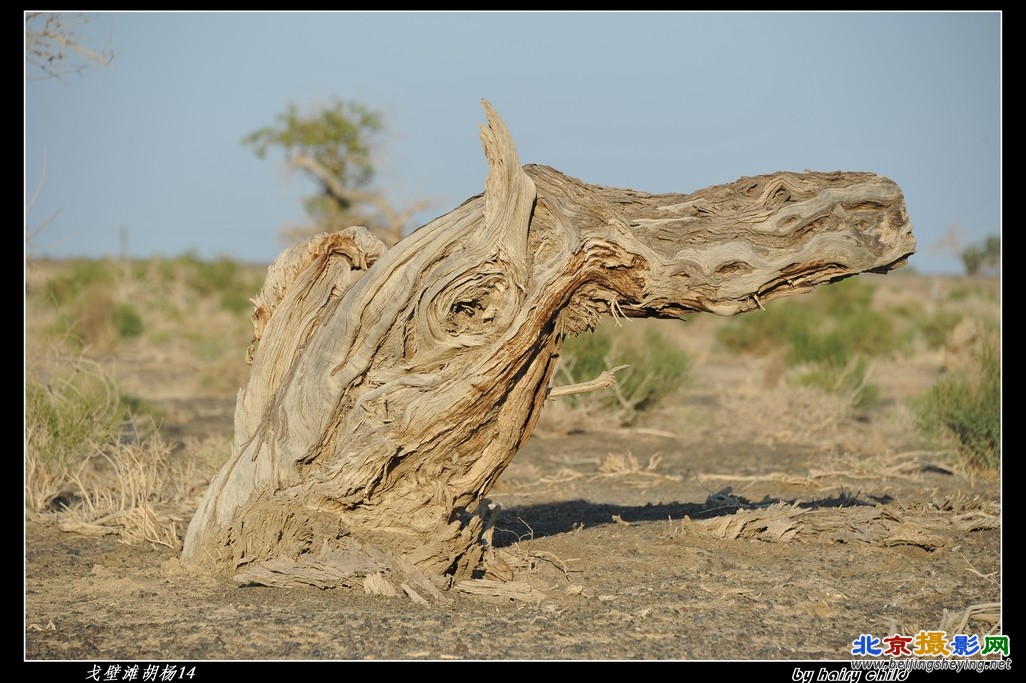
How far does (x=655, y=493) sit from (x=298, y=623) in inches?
176

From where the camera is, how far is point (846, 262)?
5625 millimetres

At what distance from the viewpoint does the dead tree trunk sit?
5.61 metres

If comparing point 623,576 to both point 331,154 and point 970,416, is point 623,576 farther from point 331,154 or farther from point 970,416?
point 331,154

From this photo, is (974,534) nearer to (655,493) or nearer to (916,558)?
(916,558)

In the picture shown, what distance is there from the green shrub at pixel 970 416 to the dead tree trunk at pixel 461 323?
17.2ft

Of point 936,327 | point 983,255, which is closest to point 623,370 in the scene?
point 936,327

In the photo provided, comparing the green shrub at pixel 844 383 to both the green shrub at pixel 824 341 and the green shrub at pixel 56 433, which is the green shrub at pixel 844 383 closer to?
the green shrub at pixel 824 341

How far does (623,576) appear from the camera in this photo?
247 inches

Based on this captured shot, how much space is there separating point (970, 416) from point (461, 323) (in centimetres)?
647

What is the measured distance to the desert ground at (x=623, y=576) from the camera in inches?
202

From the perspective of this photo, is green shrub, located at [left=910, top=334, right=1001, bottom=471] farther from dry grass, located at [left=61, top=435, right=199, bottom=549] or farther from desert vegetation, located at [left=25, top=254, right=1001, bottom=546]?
dry grass, located at [left=61, top=435, right=199, bottom=549]

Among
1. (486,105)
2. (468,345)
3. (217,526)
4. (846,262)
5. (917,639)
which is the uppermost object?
(486,105)

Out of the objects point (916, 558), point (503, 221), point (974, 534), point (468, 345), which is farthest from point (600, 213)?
point (974, 534)

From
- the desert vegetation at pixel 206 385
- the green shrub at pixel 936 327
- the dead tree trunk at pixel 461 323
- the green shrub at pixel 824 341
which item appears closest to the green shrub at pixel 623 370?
the desert vegetation at pixel 206 385
